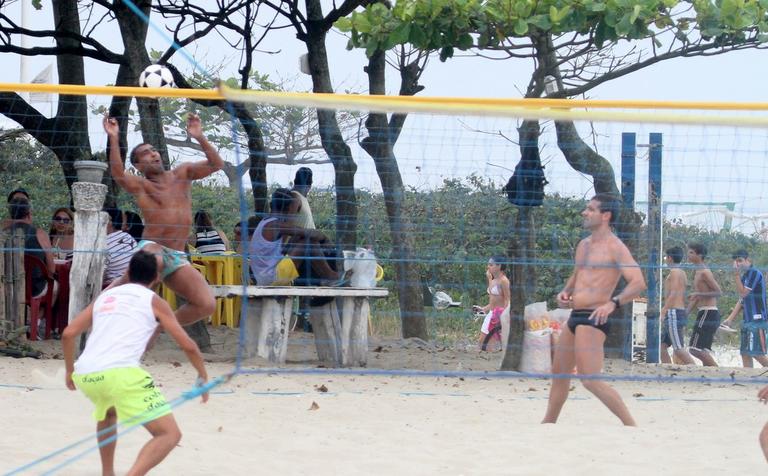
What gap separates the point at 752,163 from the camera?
300 inches

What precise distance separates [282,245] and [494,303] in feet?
9.10

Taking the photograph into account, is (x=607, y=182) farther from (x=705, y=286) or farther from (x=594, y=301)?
(x=594, y=301)

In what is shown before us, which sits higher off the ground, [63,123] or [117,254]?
[63,123]

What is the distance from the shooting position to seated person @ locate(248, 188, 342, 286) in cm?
884

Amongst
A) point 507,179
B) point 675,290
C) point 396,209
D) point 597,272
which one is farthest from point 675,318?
point 597,272

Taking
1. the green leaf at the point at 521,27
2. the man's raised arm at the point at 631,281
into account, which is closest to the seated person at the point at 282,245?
the green leaf at the point at 521,27

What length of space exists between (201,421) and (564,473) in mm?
2468

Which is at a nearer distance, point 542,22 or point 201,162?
point 201,162

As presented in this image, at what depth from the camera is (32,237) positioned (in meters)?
9.56

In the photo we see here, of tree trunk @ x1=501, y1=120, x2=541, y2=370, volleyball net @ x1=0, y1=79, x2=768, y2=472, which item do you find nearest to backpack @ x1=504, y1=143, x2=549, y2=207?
volleyball net @ x1=0, y1=79, x2=768, y2=472

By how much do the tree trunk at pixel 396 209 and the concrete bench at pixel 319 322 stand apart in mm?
469

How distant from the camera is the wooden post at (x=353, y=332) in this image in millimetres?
9242

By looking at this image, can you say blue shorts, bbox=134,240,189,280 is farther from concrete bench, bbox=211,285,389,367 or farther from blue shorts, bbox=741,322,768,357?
blue shorts, bbox=741,322,768,357

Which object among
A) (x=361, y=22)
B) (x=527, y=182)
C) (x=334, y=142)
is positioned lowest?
(x=527, y=182)
